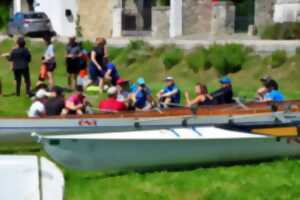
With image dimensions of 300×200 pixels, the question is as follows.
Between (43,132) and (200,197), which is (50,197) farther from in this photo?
(43,132)

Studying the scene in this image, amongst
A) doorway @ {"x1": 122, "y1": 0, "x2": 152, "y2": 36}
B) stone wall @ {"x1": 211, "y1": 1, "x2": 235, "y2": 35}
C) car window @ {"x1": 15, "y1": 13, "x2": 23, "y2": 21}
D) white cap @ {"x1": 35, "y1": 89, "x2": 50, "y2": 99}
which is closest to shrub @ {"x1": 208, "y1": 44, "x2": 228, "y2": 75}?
stone wall @ {"x1": 211, "y1": 1, "x2": 235, "y2": 35}

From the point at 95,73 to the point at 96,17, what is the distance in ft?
66.1

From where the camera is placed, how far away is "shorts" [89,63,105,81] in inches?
787

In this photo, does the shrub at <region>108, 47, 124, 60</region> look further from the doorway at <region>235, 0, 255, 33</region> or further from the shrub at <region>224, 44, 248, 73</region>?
the doorway at <region>235, 0, 255, 33</region>

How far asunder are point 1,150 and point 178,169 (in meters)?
3.14

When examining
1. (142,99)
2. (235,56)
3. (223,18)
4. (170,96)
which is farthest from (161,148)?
(223,18)

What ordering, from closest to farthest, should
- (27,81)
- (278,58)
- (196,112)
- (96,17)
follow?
(196,112) < (27,81) < (278,58) < (96,17)

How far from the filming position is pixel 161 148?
11914 millimetres

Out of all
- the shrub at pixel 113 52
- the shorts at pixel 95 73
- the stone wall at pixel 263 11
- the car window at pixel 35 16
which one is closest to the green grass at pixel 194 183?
the shorts at pixel 95 73

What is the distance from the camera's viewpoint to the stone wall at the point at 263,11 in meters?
34.8

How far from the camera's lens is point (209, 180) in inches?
458

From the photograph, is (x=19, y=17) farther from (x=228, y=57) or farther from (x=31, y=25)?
(x=228, y=57)

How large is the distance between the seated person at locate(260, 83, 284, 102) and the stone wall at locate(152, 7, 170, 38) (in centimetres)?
2208

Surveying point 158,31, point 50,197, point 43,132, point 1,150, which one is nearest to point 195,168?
point 43,132
